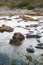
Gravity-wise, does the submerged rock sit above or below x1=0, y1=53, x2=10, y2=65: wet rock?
below

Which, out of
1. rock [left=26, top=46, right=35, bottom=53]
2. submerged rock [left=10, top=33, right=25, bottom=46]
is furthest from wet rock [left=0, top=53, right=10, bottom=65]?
submerged rock [left=10, top=33, right=25, bottom=46]

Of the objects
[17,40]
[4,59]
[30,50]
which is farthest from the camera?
[17,40]

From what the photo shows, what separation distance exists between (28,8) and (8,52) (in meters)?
50.2

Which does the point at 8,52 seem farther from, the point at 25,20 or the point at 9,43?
the point at 25,20

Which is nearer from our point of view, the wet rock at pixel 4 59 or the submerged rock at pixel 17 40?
the wet rock at pixel 4 59

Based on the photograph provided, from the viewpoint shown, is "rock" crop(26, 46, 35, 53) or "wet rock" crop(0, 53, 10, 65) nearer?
"wet rock" crop(0, 53, 10, 65)

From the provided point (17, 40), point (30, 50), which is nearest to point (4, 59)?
point (30, 50)

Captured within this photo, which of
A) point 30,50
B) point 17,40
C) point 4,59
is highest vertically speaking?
point 4,59

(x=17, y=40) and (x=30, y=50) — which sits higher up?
(x=30, y=50)

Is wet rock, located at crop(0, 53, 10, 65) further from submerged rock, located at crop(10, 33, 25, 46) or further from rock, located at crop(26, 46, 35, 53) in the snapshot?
submerged rock, located at crop(10, 33, 25, 46)

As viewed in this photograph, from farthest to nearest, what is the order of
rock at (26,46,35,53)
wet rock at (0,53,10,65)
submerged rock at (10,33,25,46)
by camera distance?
1. submerged rock at (10,33,25,46)
2. rock at (26,46,35,53)
3. wet rock at (0,53,10,65)

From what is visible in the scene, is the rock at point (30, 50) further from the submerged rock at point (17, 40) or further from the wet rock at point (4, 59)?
the submerged rock at point (17, 40)

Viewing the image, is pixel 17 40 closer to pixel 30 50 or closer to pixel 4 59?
pixel 30 50

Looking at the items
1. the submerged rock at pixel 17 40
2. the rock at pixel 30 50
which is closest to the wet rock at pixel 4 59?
the rock at pixel 30 50
